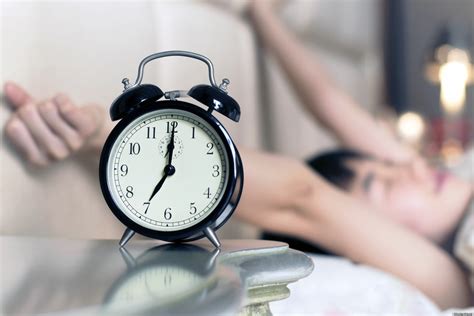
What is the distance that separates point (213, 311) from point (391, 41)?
2953mm

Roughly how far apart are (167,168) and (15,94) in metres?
0.43

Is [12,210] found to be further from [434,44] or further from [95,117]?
[434,44]

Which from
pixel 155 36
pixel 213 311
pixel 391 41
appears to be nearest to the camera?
pixel 213 311

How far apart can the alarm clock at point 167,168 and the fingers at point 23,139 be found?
0.36 m

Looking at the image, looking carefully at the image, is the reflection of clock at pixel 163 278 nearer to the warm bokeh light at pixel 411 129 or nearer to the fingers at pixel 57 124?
the fingers at pixel 57 124

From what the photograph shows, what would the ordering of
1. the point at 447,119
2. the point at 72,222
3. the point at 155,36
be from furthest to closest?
the point at 447,119 → the point at 155,36 → the point at 72,222

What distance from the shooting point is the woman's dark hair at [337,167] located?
152 centimetres

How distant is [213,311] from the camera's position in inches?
14.7

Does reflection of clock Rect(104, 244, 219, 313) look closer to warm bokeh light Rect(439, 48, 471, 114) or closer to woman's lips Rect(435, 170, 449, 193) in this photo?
woman's lips Rect(435, 170, 449, 193)

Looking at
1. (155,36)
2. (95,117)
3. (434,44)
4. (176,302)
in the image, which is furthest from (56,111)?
(434,44)

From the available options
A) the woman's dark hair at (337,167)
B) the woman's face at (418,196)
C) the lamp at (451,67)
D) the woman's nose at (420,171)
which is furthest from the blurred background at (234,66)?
the woman's nose at (420,171)

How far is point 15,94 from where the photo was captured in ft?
2.97

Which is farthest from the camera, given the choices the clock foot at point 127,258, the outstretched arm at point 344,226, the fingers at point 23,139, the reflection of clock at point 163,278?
the outstretched arm at point 344,226

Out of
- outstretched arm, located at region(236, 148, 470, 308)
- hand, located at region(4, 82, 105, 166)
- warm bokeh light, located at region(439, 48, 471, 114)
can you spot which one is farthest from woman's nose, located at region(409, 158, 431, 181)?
warm bokeh light, located at region(439, 48, 471, 114)
